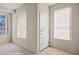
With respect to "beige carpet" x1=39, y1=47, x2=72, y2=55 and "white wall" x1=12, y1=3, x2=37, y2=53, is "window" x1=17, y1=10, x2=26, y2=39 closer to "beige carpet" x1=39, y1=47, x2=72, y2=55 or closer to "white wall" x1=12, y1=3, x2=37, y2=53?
"white wall" x1=12, y1=3, x2=37, y2=53

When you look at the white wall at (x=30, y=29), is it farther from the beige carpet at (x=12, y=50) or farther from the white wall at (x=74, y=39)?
the white wall at (x=74, y=39)

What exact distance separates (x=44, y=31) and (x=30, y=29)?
26 centimetres

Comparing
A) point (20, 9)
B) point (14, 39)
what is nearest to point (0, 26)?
point (14, 39)

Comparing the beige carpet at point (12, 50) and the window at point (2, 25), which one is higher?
the window at point (2, 25)

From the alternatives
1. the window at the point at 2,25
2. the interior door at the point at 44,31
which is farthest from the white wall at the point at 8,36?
the interior door at the point at 44,31

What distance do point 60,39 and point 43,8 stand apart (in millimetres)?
646

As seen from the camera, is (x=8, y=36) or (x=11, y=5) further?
(x=8, y=36)

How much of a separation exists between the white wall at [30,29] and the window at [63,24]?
0.40 metres

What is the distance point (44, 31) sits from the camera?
6.12 ft

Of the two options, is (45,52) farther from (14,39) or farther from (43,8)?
(43,8)

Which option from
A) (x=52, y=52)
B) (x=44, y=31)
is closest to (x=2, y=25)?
(x=44, y=31)

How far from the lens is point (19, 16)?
1.90 meters

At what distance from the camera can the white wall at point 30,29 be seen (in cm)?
180

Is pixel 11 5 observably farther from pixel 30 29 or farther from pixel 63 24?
pixel 63 24
